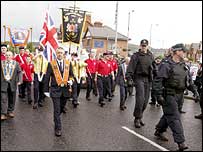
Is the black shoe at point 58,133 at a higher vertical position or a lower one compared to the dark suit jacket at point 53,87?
lower

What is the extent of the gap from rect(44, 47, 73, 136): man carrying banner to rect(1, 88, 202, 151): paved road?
0.49 meters

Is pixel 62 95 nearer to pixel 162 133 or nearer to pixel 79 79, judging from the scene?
pixel 162 133

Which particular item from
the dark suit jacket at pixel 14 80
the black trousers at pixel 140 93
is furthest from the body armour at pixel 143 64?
the dark suit jacket at pixel 14 80

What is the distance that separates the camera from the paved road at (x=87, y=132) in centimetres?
562

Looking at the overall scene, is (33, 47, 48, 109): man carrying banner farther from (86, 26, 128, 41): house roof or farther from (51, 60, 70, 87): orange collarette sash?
(86, 26, 128, 41): house roof

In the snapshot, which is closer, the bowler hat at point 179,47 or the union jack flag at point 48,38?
the bowler hat at point 179,47

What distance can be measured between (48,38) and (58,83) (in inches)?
153

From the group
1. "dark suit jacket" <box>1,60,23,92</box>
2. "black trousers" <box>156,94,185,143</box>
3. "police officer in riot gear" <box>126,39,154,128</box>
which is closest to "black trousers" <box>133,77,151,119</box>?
"police officer in riot gear" <box>126,39,154,128</box>

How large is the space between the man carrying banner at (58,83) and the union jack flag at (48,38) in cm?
304

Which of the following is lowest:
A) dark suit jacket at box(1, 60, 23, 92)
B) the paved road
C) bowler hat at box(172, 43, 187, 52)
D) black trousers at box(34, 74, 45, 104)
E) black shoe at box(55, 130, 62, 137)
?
the paved road

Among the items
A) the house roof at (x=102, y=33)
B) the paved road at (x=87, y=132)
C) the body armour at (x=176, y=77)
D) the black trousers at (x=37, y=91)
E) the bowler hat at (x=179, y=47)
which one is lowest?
the paved road at (x=87, y=132)

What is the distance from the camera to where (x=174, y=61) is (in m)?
5.82

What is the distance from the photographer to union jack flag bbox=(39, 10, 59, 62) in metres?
9.65

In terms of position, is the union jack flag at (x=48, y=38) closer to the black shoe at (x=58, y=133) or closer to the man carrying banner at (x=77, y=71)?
the man carrying banner at (x=77, y=71)
